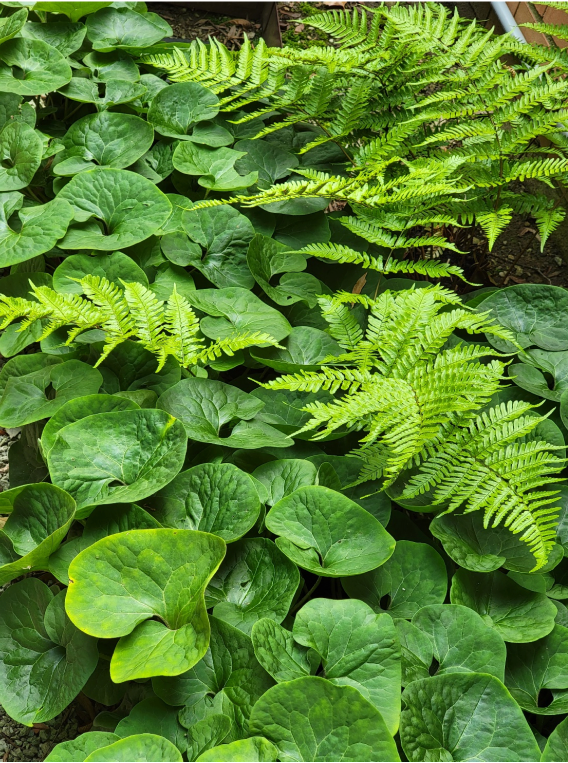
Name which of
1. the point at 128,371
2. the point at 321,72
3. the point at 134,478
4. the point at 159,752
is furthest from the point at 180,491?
the point at 321,72

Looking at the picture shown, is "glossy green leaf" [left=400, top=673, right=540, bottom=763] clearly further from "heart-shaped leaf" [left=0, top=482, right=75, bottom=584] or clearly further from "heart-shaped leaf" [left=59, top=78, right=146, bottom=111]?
"heart-shaped leaf" [left=59, top=78, right=146, bottom=111]

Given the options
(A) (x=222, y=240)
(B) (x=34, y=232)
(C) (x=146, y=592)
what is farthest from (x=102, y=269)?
(C) (x=146, y=592)

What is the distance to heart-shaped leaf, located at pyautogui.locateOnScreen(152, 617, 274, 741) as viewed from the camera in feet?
3.83

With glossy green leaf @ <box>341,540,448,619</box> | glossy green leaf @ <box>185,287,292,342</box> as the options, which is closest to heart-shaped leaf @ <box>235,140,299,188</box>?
glossy green leaf @ <box>185,287,292,342</box>

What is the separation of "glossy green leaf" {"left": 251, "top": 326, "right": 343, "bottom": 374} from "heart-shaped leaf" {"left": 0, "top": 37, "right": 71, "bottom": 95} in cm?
127

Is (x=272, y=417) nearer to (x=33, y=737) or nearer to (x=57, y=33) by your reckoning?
(x=33, y=737)

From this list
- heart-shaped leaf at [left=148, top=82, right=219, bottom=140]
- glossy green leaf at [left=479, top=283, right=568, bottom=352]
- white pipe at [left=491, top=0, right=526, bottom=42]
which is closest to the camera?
glossy green leaf at [left=479, top=283, right=568, bottom=352]

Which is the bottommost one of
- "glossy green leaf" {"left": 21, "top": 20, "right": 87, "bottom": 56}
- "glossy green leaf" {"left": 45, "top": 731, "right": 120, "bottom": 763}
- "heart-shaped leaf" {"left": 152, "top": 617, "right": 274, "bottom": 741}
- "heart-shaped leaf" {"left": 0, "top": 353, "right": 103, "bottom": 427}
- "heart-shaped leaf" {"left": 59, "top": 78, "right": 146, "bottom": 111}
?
"glossy green leaf" {"left": 45, "top": 731, "right": 120, "bottom": 763}

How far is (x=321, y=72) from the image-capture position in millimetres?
2189

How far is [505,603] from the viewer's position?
1442 mm

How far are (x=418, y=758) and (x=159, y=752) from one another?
451 mm

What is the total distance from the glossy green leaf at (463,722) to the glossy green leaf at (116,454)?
0.66m

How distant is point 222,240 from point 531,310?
1.00m

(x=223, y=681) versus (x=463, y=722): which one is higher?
(x=463, y=722)
